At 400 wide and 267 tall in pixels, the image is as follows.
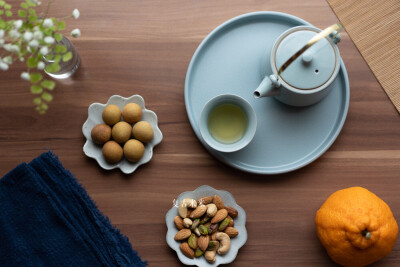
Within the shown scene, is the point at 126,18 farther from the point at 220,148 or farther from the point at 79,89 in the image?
the point at 220,148

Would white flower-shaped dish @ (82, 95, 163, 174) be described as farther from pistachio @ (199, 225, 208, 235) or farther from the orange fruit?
the orange fruit

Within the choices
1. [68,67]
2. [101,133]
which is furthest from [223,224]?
[68,67]

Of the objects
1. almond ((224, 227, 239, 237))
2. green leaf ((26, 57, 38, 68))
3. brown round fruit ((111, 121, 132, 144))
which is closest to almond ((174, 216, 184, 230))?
almond ((224, 227, 239, 237))

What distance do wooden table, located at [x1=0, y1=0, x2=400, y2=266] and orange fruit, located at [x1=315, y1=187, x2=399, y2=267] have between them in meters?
0.08

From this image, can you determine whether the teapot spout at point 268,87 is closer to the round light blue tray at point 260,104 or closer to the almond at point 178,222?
the round light blue tray at point 260,104

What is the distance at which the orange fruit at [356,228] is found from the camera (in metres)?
0.79

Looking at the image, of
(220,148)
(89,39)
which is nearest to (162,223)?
(220,148)

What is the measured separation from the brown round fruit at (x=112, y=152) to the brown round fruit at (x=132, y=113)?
7cm

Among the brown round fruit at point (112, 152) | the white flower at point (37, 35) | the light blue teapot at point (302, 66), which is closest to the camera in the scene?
the white flower at point (37, 35)

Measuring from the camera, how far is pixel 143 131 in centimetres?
88

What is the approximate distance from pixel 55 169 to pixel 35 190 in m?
0.06

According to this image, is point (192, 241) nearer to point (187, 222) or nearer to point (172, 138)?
point (187, 222)

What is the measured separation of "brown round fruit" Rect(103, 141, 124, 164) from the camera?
88 centimetres

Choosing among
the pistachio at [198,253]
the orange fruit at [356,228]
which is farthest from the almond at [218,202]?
the orange fruit at [356,228]
